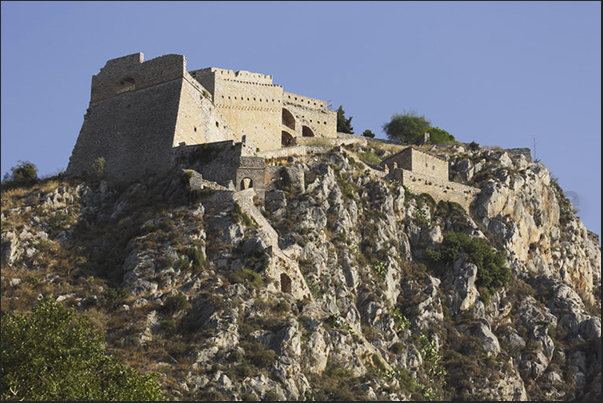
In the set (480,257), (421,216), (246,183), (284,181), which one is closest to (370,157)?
(421,216)

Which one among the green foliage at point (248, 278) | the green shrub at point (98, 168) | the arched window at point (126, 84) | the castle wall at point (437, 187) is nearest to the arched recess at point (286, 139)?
the castle wall at point (437, 187)

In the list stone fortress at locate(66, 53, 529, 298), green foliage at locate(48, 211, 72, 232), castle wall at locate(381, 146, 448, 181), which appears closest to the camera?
green foliage at locate(48, 211, 72, 232)

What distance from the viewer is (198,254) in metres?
46.3

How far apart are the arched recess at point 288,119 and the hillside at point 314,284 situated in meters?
14.1

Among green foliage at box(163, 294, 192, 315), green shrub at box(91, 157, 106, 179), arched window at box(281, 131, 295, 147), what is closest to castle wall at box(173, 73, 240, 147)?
green shrub at box(91, 157, 106, 179)

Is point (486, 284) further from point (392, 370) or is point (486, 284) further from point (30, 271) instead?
point (30, 271)

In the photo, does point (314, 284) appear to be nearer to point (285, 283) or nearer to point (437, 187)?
point (285, 283)

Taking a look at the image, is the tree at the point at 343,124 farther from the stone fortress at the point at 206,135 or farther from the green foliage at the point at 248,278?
the green foliage at the point at 248,278

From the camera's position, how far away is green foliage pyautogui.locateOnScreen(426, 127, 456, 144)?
90.9m

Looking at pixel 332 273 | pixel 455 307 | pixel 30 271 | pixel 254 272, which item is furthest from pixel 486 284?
pixel 30 271

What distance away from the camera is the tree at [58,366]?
32.0 meters

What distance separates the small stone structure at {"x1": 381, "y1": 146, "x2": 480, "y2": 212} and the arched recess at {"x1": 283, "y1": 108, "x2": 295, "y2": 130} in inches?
421

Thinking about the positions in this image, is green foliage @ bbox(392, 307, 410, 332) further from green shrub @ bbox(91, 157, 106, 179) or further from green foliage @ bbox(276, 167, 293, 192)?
green shrub @ bbox(91, 157, 106, 179)

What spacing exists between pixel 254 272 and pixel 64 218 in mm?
14546
